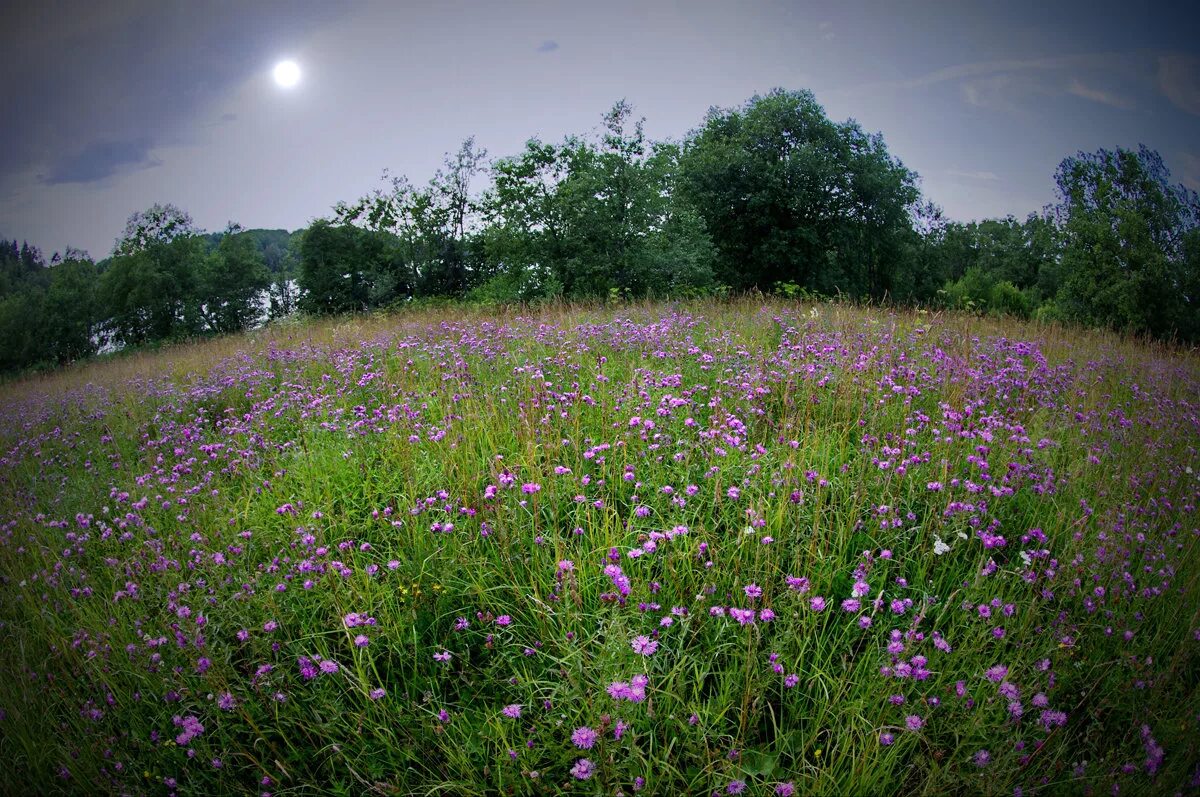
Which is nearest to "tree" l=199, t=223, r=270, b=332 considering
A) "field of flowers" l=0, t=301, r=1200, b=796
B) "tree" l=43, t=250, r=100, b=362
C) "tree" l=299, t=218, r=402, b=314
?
"tree" l=43, t=250, r=100, b=362

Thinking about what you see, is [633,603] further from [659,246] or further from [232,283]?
[232,283]

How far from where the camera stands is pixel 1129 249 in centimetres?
1825

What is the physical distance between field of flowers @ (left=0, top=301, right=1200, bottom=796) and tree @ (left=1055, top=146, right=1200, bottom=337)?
19.4 metres

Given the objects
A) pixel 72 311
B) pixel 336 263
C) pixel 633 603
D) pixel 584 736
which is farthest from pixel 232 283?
pixel 584 736

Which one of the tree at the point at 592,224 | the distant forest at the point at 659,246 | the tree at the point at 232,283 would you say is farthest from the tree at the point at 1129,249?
the tree at the point at 232,283

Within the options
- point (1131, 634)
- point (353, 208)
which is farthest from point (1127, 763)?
point (353, 208)

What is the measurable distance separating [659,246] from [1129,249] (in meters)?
17.4

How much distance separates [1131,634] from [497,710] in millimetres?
2600

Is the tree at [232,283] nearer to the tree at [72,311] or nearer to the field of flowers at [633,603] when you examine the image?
the tree at [72,311]

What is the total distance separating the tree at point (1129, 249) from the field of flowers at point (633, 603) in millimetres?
19406

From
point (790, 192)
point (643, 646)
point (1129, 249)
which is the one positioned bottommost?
point (643, 646)

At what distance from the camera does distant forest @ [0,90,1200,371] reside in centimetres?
1588

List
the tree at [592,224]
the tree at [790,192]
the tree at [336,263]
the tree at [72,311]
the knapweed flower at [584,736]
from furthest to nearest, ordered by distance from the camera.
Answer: the tree at [72,311] → the tree at [336,263] → the tree at [790,192] → the tree at [592,224] → the knapweed flower at [584,736]

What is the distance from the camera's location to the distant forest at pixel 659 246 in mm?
15875
